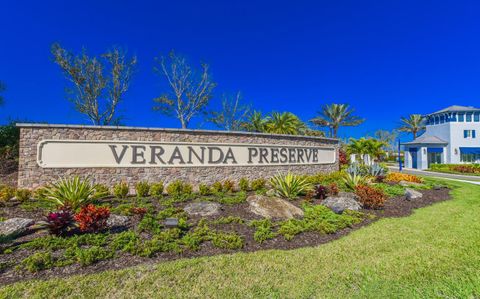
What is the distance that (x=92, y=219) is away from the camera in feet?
15.9

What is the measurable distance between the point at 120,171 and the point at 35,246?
5430 mm

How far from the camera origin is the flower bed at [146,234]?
12.7 ft

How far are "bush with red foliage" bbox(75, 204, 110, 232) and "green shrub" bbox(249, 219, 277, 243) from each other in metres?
3.21

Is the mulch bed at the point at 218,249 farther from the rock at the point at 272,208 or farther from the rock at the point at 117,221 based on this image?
the rock at the point at 117,221

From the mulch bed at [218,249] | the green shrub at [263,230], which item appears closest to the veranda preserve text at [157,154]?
the mulch bed at [218,249]

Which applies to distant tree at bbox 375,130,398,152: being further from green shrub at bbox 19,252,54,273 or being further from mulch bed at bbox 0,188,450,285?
green shrub at bbox 19,252,54,273

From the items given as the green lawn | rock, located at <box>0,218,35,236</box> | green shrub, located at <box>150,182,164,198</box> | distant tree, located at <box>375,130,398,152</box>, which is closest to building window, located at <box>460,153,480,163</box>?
distant tree, located at <box>375,130,398,152</box>

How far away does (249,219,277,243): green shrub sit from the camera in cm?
510

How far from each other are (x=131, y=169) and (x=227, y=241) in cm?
643

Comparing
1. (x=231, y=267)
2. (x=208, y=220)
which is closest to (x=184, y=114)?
(x=208, y=220)

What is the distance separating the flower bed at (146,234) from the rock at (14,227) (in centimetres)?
25

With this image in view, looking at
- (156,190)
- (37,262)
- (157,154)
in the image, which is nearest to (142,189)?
(156,190)

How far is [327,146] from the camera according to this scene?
50.2 ft

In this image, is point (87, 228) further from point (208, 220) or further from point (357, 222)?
point (357, 222)
